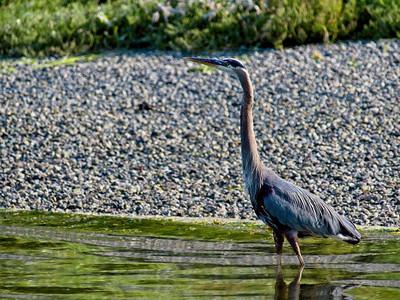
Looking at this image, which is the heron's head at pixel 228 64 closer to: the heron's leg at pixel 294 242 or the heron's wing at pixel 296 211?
the heron's wing at pixel 296 211

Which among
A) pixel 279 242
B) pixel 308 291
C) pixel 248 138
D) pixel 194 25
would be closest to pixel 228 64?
pixel 248 138

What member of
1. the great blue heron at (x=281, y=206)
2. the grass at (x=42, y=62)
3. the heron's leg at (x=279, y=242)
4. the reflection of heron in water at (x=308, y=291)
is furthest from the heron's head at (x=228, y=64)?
the grass at (x=42, y=62)

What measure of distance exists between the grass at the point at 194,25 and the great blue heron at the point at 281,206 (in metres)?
8.39

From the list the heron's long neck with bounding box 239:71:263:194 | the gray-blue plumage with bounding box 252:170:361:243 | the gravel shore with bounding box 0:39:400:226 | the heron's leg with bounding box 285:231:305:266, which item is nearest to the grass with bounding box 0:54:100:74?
the gravel shore with bounding box 0:39:400:226

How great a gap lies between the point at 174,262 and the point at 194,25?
1023 cm

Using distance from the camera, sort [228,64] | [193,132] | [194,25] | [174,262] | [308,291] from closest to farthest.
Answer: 1. [308,291]
2. [174,262]
3. [228,64]
4. [193,132]
5. [194,25]

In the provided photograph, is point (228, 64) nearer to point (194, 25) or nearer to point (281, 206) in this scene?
point (281, 206)

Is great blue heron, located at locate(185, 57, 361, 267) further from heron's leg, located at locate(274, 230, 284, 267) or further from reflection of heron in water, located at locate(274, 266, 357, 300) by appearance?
reflection of heron in water, located at locate(274, 266, 357, 300)

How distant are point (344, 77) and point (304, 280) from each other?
7.46 meters

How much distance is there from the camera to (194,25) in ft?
52.2

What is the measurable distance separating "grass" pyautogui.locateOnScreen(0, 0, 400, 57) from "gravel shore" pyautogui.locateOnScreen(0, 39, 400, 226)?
55cm

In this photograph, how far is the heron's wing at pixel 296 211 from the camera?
642 centimetres

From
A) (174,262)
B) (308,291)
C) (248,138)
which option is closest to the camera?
(308,291)

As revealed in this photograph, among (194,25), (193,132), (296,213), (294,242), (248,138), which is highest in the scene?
(248,138)
